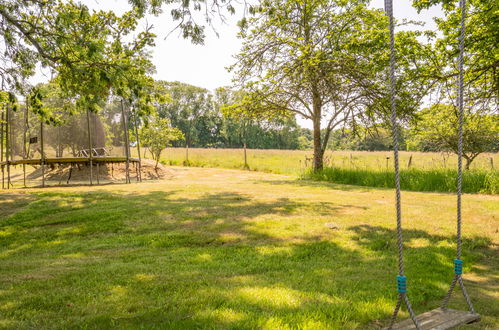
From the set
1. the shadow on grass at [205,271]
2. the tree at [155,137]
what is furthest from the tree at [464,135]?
the tree at [155,137]

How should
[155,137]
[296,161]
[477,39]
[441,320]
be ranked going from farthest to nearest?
[296,161] < [155,137] < [477,39] < [441,320]

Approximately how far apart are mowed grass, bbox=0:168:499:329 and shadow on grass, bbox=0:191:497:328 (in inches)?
0.8

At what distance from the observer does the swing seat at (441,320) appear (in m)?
3.16

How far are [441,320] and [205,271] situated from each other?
2.79 metres

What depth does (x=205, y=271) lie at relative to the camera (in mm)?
4816

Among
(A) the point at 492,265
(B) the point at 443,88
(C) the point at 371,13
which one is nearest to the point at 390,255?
(A) the point at 492,265

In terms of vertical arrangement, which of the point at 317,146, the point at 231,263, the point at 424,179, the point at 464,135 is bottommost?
the point at 231,263

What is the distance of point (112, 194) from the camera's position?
40.8 feet

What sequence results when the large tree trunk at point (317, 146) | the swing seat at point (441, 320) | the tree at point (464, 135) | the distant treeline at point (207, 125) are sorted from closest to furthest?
the swing seat at point (441, 320) < the tree at point (464, 135) < the large tree trunk at point (317, 146) < the distant treeline at point (207, 125)

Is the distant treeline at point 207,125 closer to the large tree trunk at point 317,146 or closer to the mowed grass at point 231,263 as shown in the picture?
the large tree trunk at point 317,146

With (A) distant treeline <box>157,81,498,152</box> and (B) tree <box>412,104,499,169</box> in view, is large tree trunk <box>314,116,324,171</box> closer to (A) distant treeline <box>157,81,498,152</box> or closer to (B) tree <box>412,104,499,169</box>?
(B) tree <box>412,104,499,169</box>

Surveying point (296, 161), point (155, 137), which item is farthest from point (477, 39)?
point (296, 161)

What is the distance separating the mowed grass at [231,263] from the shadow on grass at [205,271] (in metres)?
0.02

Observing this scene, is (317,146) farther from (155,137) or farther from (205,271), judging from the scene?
(205,271)
